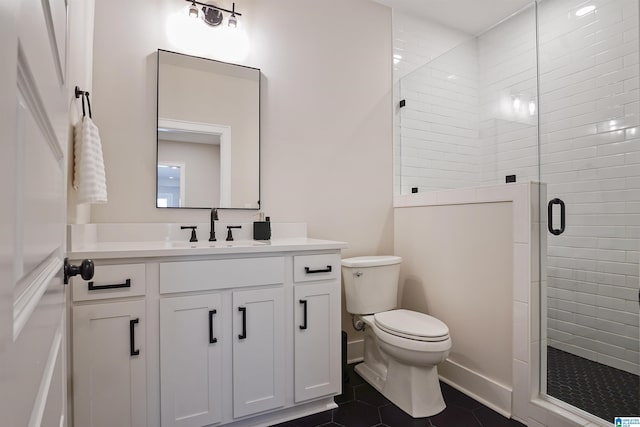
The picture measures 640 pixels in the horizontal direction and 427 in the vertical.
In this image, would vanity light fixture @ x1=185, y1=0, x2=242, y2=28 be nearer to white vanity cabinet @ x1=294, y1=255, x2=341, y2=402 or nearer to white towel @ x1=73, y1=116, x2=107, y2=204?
white towel @ x1=73, y1=116, x2=107, y2=204

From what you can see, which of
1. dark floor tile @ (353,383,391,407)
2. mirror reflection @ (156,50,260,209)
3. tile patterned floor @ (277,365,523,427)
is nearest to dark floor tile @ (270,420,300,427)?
tile patterned floor @ (277,365,523,427)

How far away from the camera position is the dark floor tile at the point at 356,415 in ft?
5.68

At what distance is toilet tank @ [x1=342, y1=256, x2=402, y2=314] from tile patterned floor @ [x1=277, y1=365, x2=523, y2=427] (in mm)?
513

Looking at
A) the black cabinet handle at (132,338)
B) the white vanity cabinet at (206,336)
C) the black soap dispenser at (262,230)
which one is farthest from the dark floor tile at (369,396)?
the black cabinet handle at (132,338)

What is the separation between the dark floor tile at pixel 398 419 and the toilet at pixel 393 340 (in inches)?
1.1

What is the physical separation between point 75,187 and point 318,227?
4.66 ft

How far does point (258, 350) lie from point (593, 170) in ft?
6.91

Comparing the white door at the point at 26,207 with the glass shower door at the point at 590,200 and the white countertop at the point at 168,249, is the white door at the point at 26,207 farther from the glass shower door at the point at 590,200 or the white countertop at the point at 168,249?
the glass shower door at the point at 590,200

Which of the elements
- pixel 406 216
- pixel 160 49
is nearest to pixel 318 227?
pixel 406 216

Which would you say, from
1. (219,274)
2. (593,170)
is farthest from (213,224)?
(593,170)

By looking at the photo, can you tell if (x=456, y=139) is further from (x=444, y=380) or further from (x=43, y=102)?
(x=43, y=102)

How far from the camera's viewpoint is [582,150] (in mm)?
1985

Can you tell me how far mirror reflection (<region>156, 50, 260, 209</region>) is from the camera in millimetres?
1949

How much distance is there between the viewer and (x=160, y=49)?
1.94 metres
